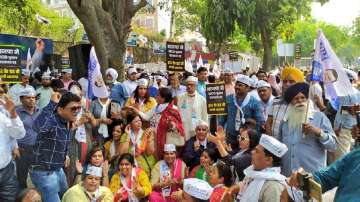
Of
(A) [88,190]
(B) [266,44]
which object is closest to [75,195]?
(A) [88,190]

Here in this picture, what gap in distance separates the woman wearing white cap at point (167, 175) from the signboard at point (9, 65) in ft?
7.77

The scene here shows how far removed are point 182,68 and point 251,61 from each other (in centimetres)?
2242

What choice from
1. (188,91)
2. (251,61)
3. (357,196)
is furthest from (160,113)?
(251,61)

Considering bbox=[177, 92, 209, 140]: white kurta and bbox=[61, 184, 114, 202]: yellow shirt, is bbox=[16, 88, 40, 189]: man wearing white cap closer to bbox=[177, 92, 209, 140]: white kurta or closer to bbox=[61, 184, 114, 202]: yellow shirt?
bbox=[61, 184, 114, 202]: yellow shirt

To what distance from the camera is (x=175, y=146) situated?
7.52 meters

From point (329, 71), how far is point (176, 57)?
5.66 metres

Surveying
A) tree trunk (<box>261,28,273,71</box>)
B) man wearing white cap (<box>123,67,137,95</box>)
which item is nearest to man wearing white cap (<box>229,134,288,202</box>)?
man wearing white cap (<box>123,67,137,95</box>)

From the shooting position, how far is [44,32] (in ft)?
151

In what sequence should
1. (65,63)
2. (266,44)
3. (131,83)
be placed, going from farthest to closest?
1. (266,44)
2. (65,63)
3. (131,83)

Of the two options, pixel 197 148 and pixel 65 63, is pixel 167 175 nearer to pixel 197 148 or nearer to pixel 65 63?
pixel 197 148

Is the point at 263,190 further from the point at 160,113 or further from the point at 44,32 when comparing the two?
the point at 44,32

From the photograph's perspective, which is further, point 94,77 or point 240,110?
point 240,110

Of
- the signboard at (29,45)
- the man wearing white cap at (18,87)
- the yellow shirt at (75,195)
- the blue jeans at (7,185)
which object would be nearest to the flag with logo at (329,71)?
the yellow shirt at (75,195)

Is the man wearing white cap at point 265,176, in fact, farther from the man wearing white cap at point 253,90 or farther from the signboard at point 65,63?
the signboard at point 65,63
